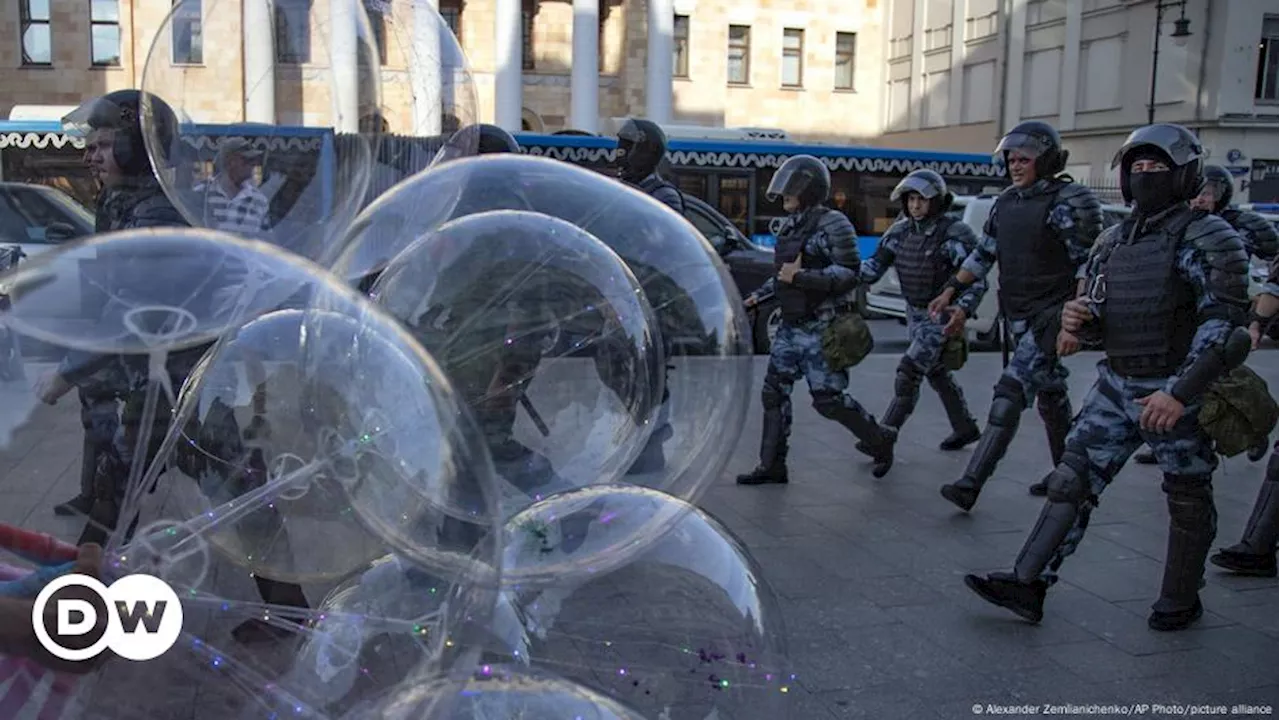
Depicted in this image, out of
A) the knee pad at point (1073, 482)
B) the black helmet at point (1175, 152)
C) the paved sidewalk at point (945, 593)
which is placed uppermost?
the black helmet at point (1175, 152)

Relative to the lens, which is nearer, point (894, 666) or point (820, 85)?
point (894, 666)

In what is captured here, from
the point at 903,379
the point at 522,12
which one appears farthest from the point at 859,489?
the point at 522,12

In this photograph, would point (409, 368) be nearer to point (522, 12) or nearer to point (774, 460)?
point (774, 460)

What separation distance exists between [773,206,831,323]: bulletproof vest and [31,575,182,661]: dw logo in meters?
4.68

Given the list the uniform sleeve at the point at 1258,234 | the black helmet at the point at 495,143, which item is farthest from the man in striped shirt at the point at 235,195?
the uniform sleeve at the point at 1258,234

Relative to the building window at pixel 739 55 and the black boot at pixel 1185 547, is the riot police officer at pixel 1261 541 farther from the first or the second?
the building window at pixel 739 55

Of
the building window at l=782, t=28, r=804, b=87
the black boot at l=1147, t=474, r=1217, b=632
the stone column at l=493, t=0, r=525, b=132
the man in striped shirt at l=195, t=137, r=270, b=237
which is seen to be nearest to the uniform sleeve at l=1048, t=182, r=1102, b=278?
the black boot at l=1147, t=474, r=1217, b=632

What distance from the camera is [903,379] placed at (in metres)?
6.77

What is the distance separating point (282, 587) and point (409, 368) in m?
0.42

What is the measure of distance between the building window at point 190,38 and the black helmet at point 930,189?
164 inches

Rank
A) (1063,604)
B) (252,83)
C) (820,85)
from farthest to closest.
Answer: (820,85) < (1063,604) < (252,83)

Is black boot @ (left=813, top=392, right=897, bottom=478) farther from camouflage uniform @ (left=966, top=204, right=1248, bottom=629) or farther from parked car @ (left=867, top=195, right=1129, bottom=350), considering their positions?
parked car @ (left=867, top=195, right=1129, bottom=350)

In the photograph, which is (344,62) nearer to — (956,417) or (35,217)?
(956,417)

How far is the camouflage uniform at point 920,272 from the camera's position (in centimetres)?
664
